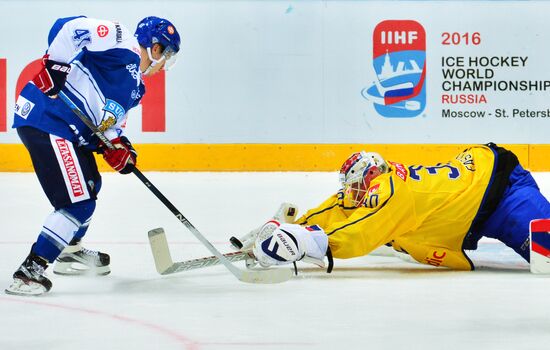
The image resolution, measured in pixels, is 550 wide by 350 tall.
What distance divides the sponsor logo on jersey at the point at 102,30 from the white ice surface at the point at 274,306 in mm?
870

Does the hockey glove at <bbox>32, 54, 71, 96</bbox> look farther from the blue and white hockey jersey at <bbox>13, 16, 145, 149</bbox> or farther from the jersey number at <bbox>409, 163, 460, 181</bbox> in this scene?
the jersey number at <bbox>409, 163, 460, 181</bbox>

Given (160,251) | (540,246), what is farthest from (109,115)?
(540,246)

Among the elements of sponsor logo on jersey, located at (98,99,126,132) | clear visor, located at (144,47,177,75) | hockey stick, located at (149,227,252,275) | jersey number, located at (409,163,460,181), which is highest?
clear visor, located at (144,47,177,75)

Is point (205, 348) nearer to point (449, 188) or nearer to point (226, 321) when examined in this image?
point (226, 321)

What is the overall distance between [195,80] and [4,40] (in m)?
1.59

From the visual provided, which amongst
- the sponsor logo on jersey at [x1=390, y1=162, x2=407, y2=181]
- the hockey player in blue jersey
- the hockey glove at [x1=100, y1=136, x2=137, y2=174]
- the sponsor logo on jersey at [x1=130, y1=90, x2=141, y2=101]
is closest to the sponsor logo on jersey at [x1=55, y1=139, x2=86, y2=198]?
the hockey player in blue jersey

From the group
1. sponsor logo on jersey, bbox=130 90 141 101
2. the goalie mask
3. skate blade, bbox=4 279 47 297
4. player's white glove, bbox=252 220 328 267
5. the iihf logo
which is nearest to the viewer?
skate blade, bbox=4 279 47 297

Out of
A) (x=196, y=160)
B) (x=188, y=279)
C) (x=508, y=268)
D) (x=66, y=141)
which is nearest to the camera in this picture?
(x=66, y=141)

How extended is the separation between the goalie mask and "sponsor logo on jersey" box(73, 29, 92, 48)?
1094mm

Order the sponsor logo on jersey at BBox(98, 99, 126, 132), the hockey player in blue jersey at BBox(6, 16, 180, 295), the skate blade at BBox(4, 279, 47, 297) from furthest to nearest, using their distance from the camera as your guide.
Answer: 1. the sponsor logo on jersey at BBox(98, 99, 126, 132)
2. the hockey player in blue jersey at BBox(6, 16, 180, 295)
3. the skate blade at BBox(4, 279, 47, 297)

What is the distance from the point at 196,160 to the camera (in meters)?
8.69

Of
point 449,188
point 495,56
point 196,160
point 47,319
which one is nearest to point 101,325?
point 47,319

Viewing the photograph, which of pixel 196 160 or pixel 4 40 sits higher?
pixel 4 40

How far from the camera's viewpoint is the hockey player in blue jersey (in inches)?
141
